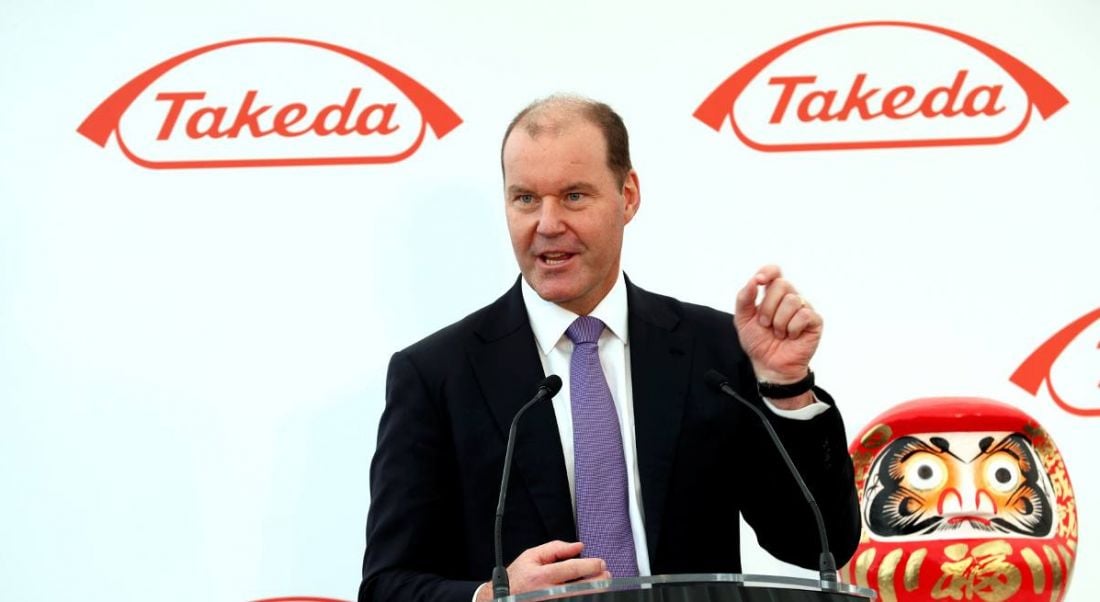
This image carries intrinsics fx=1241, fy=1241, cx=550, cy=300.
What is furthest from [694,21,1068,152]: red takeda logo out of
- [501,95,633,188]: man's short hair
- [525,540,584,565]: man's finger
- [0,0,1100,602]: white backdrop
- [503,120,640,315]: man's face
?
[525,540,584,565]: man's finger

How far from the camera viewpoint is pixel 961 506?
2326 millimetres

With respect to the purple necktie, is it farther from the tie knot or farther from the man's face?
the man's face

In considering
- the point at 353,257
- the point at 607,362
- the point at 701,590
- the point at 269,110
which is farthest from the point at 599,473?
the point at 269,110

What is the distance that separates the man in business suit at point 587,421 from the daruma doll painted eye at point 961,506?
36cm

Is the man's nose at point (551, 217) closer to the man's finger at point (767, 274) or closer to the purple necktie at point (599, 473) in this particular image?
the purple necktie at point (599, 473)

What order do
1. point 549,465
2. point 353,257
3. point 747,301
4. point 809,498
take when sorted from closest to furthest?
point 809,498
point 747,301
point 549,465
point 353,257

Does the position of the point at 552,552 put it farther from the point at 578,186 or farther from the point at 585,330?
the point at 578,186

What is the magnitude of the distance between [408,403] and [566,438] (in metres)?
0.27

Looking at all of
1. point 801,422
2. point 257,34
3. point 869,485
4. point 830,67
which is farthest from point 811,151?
point 257,34

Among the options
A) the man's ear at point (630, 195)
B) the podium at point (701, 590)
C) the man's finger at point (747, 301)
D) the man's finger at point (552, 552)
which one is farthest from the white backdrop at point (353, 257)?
the podium at point (701, 590)

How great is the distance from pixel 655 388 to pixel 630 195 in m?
0.40

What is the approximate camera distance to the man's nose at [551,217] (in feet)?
6.70

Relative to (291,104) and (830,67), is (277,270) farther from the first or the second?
(830,67)

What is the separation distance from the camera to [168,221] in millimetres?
2684
